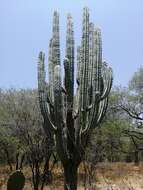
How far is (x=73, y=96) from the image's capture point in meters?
13.2

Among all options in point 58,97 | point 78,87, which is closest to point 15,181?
point 58,97

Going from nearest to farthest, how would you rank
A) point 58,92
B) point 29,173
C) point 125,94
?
point 58,92, point 29,173, point 125,94

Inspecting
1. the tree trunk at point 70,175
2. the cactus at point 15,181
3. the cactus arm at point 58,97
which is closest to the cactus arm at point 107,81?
the cactus arm at point 58,97

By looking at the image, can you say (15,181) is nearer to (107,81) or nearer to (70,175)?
(70,175)

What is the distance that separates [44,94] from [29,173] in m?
15.8

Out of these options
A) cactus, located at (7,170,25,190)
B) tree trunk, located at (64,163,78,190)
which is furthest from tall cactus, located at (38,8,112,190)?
cactus, located at (7,170,25,190)

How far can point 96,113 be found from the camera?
12734mm

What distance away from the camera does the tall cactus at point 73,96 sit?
41.6 feet

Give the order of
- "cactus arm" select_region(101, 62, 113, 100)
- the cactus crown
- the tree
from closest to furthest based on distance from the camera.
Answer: the cactus crown < "cactus arm" select_region(101, 62, 113, 100) < the tree

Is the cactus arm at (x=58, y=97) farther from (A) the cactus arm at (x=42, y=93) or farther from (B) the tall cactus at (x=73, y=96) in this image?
(A) the cactus arm at (x=42, y=93)

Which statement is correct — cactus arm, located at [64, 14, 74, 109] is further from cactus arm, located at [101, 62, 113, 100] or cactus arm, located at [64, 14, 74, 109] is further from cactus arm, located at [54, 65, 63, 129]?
cactus arm, located at [101, 62, 113, 100]

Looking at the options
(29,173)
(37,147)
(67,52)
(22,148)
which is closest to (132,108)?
(29,173)

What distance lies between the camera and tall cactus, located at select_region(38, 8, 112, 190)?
12.7 meters

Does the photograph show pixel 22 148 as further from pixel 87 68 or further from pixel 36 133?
pixel 87 68
